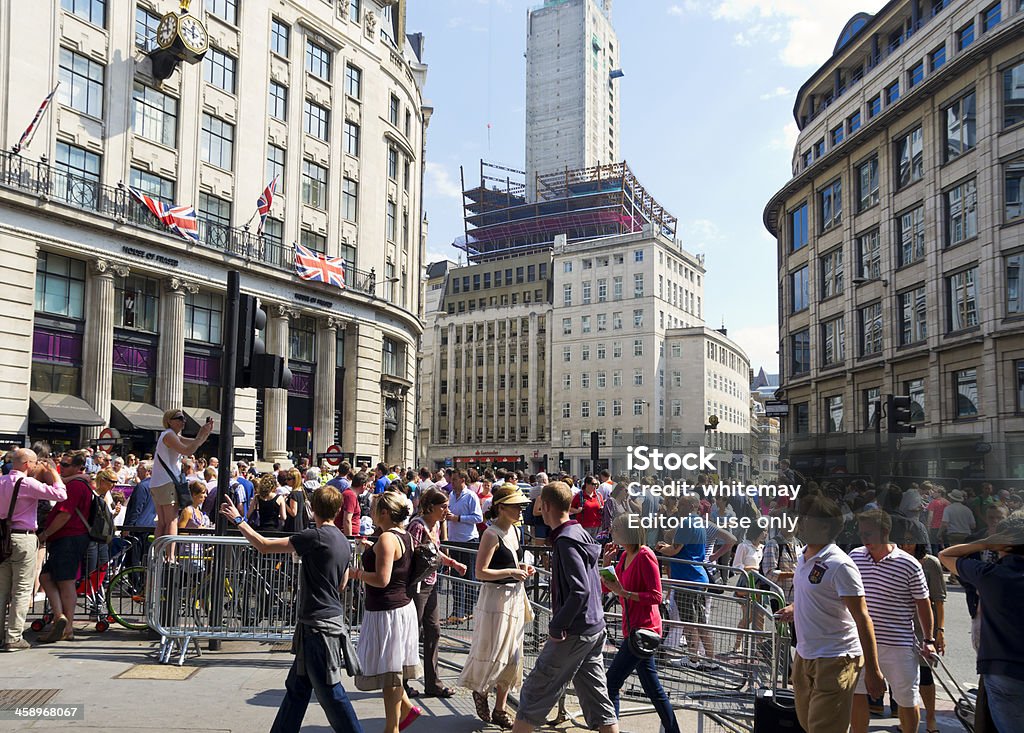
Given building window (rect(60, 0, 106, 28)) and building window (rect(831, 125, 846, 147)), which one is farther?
building window (rect(831, 125, 846, 147))

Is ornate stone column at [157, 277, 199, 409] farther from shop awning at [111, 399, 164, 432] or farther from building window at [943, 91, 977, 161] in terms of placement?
building window at [943, 91, 977, 161]

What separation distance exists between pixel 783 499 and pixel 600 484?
9541mm

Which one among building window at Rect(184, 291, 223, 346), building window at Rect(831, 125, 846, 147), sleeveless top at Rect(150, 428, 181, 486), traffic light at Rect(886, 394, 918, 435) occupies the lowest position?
sleeveless top at Rect(150, 428, 181, 486)

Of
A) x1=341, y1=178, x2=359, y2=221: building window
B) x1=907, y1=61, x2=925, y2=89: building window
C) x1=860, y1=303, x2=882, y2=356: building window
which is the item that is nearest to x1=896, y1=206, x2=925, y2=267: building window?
x1=860, y1=303, x2=882, y2=356: building window

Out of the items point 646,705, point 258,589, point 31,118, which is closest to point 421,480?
point 258,589

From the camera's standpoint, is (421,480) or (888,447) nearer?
(888,447)

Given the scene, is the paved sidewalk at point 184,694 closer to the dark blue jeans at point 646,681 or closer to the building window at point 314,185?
the dark blue jeans at point 646,681

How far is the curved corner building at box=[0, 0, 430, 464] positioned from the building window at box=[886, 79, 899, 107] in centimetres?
2535

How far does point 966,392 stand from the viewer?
3297 cm

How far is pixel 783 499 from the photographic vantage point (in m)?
8.81

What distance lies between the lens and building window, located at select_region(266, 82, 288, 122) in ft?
126

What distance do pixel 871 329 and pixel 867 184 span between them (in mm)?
7312

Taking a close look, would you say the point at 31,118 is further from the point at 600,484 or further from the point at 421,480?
the point at 600,484

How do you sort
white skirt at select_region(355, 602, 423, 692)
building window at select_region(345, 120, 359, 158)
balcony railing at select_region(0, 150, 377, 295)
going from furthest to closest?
building window at select_region(345, 120, 359, 158) < balcony railing at select_region(0, 150, 377, 295) < white skirt at select_region(355, 602, 423, 692)
